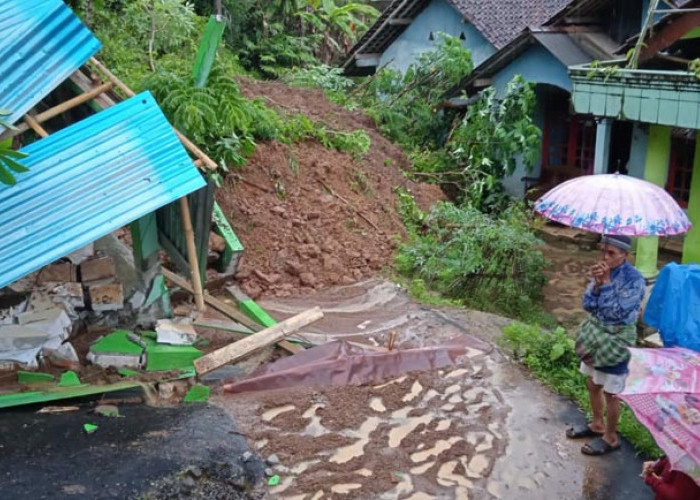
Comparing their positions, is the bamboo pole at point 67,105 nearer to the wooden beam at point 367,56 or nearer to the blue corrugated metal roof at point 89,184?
the blue corrugated metal roof at point 89,184

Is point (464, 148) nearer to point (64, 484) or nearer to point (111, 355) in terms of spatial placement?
point (111, 355)

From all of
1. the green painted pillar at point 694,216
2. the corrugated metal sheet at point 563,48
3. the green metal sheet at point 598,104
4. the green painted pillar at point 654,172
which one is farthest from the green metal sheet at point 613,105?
the corrugated metal sheet at point 563,48

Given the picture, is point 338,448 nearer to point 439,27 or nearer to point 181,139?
point 181,139

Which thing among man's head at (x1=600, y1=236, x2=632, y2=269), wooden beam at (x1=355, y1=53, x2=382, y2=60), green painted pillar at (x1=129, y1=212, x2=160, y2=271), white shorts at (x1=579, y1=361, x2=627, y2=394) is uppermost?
wooden beam at (x1=355, y1=53, x2=382, y2=60)

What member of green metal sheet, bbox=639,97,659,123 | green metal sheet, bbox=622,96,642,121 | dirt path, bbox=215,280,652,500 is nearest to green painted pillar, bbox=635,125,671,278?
green metal sheet, bbox=622,96,642,121

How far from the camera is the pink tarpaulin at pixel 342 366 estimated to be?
658cm

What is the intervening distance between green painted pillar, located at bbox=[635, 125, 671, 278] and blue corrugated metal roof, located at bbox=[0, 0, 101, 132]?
768 cm

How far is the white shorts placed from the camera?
17.9 ft

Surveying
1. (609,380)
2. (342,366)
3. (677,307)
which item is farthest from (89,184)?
(677,307)

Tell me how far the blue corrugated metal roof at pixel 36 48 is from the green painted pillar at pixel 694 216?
8389 mm

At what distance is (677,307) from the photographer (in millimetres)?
6109

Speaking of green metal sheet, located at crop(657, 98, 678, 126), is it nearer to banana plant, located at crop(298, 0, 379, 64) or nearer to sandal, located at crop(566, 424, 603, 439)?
sandal, located at crop(566, 424, 603, 439)

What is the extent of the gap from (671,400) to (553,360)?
305cm

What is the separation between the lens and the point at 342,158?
12.0 m
